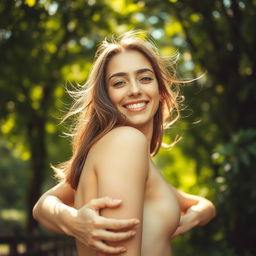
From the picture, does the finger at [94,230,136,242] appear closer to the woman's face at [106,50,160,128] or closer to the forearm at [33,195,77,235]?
the forearm at [33,195,77,235]

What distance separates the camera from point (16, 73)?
29.4ft

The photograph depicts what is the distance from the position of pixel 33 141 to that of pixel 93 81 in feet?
27.3

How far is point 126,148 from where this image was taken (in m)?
2.15

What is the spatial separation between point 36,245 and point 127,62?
5089 mm

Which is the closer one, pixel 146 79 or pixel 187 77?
pixel 146 79

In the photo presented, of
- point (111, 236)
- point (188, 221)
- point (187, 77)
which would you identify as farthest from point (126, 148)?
point (187, 77)

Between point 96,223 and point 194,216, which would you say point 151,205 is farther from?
point 194,216

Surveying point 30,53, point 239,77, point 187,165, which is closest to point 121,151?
point 239,77

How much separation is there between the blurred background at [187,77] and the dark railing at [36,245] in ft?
0.32

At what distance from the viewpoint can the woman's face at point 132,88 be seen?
2566mm

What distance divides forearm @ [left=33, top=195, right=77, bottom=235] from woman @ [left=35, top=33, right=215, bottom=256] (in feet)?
0.36

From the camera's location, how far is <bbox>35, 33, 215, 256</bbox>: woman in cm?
208

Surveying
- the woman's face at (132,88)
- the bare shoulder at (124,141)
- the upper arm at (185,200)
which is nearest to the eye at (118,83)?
the woman's face at (132,88)

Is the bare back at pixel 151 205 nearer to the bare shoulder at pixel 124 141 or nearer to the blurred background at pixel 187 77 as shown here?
the bare shoulder at pixel 124 141
